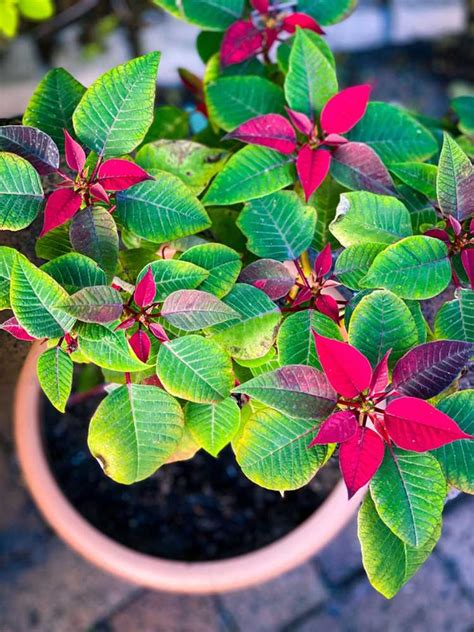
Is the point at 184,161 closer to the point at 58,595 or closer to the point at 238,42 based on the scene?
the point at 238,42

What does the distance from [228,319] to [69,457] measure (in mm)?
941

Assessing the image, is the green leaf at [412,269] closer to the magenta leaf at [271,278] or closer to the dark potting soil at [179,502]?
the magenta leaf at [271,278]

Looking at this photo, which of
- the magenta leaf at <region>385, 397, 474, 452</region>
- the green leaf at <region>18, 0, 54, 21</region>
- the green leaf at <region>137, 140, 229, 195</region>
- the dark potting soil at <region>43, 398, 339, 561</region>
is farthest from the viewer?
the dark potting soil at <region>43, 398, 339, 561</region>

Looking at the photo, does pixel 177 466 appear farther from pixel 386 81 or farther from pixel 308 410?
pixel 386 81

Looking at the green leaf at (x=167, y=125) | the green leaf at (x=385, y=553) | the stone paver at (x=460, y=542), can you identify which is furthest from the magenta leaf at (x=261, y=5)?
the stone paver at (x=460, y=542)

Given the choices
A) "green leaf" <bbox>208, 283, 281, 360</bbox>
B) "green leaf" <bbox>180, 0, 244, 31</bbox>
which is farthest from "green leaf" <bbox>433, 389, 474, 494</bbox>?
"green leaf" <bbox>180, 0, 244, 31</bbox>

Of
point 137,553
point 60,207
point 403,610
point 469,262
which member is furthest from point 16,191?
point 403,610

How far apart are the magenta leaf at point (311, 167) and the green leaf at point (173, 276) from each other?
0.19 metres

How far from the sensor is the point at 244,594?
1790 mm

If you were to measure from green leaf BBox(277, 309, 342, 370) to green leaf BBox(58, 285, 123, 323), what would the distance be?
21cm

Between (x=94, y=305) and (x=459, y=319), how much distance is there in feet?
1.49

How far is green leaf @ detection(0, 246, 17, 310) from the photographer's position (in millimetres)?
796

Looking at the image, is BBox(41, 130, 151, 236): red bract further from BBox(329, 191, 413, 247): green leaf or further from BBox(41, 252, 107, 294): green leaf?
BBox(329, 191, 413, 247): green leaf

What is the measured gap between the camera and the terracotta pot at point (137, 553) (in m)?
1.38
